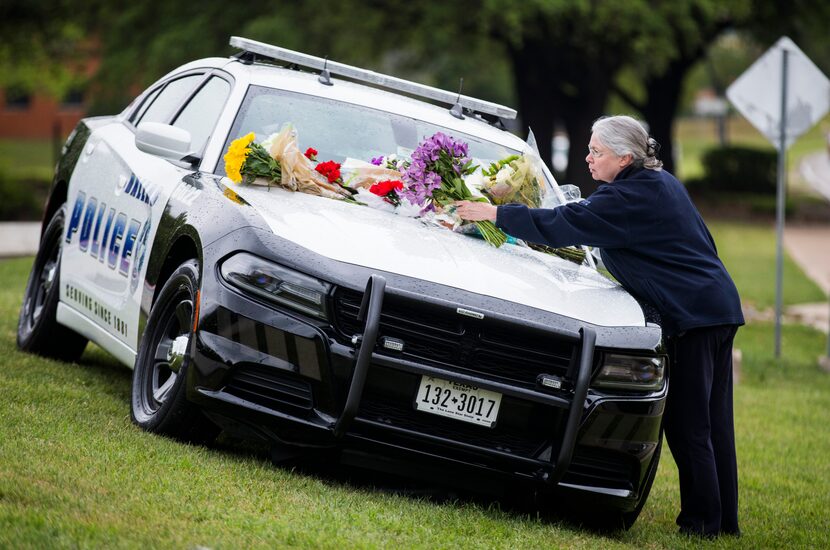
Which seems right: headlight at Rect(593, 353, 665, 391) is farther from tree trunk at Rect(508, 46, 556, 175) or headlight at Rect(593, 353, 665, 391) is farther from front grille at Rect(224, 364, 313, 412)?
tree trunk at Rect(508, 46, 556, 175)

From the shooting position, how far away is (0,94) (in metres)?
56.3

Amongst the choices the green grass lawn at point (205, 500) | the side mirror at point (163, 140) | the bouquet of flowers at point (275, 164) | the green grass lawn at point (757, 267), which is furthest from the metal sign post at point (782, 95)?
the side mirror at point (163, 140)

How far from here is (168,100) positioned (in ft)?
23.7

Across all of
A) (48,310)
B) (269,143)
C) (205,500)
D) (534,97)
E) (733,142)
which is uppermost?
(269,143)

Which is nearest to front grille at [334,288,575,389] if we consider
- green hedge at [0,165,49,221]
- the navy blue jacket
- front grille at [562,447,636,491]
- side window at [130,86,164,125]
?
front grille at [562,447,636,491]

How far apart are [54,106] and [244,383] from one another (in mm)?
56310

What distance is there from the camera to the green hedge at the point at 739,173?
129ft

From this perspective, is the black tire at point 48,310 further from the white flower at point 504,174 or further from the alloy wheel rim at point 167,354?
the white flower at point 504,174

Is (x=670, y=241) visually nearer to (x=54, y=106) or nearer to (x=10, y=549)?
(x=10, y=549)

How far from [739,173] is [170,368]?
36.0 meters

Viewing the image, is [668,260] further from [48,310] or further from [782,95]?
[782,95]

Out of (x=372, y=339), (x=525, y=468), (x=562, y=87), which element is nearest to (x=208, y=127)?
(x=372, y=339)

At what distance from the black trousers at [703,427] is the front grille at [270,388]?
67.5 inches

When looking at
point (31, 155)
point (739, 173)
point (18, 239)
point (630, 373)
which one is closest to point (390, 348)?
point (630, 373)
